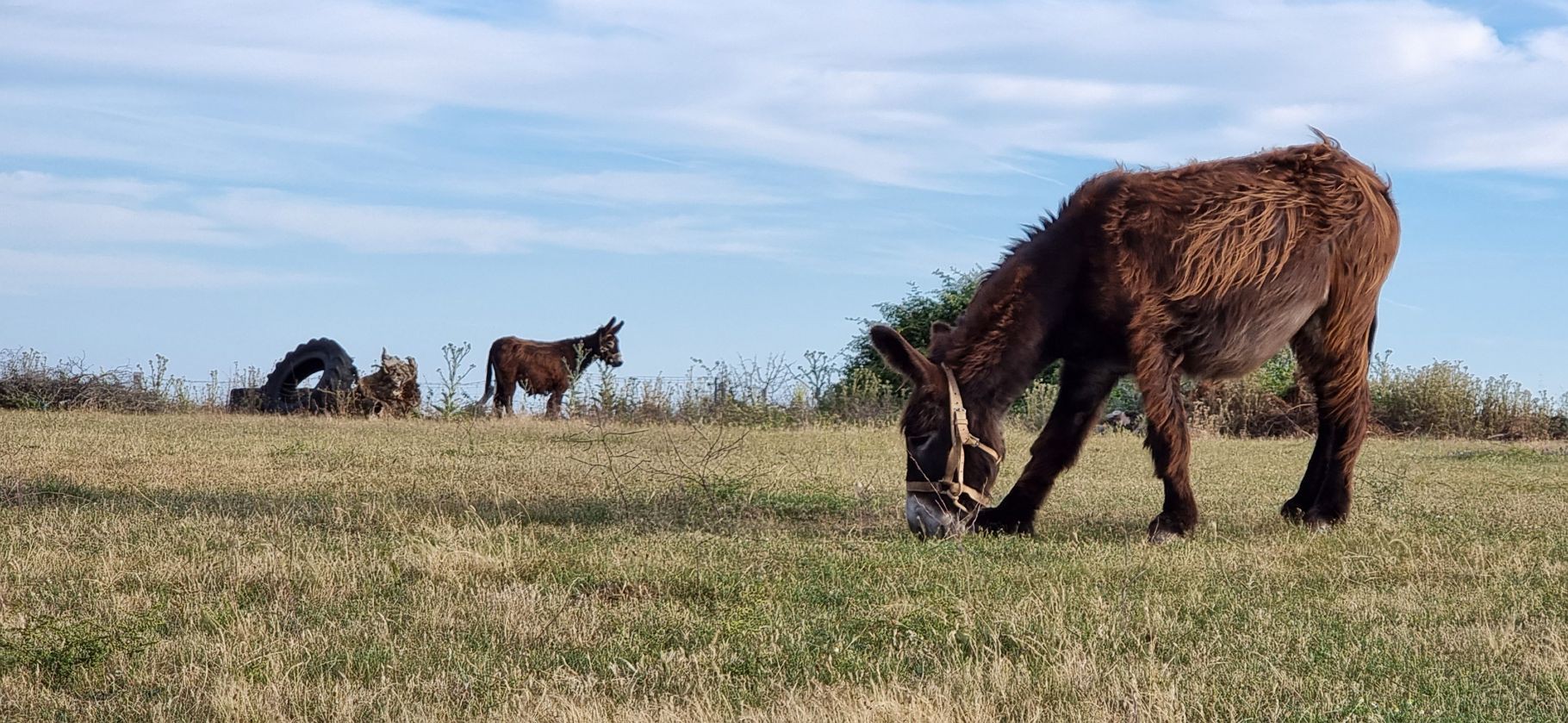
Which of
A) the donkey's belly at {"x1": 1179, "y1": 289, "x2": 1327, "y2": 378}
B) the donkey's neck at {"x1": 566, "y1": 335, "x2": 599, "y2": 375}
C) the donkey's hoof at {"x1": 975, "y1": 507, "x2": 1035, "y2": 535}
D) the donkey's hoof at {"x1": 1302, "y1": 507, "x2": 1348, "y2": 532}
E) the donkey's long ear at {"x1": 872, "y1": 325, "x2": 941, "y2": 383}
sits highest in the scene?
the donkey's neck at {"x1": 566, "y1": 335, "x2": 599, "y2": 375}

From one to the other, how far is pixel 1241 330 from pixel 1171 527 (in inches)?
41.6

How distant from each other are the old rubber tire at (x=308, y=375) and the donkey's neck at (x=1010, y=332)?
516 inches

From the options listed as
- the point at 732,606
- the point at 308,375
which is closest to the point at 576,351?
the point at 308,375

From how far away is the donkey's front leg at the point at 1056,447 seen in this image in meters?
7.61

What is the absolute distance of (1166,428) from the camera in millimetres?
7016

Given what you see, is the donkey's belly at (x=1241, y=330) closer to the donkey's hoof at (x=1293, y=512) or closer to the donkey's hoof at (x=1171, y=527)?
the donkey's hoof at (x=1171, y=527)

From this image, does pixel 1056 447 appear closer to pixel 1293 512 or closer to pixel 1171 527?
pixel 1171 527

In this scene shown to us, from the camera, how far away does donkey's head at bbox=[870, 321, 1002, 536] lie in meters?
6.93

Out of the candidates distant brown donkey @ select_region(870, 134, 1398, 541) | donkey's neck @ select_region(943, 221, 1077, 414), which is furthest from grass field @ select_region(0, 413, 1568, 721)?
donkey's neck @ select_region(943, 221, 1077, 414)

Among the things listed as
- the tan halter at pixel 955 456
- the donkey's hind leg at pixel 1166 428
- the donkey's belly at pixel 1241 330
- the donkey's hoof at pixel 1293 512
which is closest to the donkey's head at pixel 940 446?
the tan halter at pixel 955 456

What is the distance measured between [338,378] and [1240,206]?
14.7 m

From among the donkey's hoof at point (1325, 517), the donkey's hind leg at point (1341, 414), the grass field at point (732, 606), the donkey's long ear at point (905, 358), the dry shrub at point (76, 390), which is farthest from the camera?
the dry shrub at point (76, 390)

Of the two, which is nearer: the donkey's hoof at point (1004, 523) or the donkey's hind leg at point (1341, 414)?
the donkey's hoof at point (1004, 523)

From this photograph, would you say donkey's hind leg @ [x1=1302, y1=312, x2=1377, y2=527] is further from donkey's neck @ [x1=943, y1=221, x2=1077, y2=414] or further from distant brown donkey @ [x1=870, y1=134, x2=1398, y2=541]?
donkey's neck @ [x1=943, y1=221, x2=1077, y2=414]
